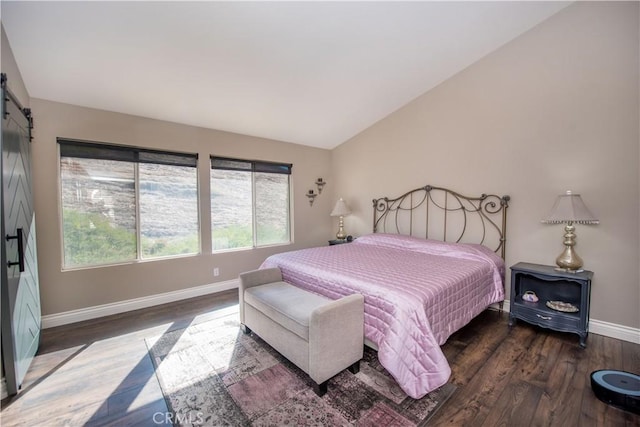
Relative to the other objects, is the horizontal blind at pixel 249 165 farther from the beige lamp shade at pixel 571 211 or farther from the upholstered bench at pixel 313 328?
the beige lamp shade at pixel 571 211

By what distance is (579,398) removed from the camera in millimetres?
1764

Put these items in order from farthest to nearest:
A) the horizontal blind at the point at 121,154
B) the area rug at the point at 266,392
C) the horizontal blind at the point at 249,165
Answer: the horizontal blind at the point at 249,165 < the horizontal blind at the point at 121,154 < the area rug at the point at 266,392

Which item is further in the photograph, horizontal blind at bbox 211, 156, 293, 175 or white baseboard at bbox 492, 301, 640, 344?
horizontal blind at bbox 211, 156, 293, 175

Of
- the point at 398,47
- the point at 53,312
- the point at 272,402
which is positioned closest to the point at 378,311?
the point at 272,402

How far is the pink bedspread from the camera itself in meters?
1.75

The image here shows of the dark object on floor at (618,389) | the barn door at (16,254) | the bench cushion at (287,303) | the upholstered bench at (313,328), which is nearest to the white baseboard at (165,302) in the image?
the barn door at (16,254)

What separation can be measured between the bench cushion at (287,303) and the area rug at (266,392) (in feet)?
1.22

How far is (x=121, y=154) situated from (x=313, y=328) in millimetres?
3042

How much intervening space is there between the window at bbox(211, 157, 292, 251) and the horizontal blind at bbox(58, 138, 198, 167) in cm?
42

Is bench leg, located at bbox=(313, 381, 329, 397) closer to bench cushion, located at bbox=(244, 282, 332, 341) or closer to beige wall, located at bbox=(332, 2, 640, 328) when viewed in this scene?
bench cushion, located at bbox=(244, 282, 332, 341)

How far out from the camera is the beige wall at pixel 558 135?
2.46 meters

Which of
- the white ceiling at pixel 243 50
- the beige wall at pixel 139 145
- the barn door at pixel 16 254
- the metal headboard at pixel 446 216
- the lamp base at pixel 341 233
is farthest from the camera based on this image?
the lamp base at pixel 341 233

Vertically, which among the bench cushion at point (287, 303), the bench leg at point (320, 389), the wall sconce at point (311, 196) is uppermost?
the wall sconce at point (311, 196)

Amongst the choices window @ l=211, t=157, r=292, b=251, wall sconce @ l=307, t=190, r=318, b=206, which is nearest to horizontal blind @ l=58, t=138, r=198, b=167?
window @ l=211, t=157, r=292, b=251
